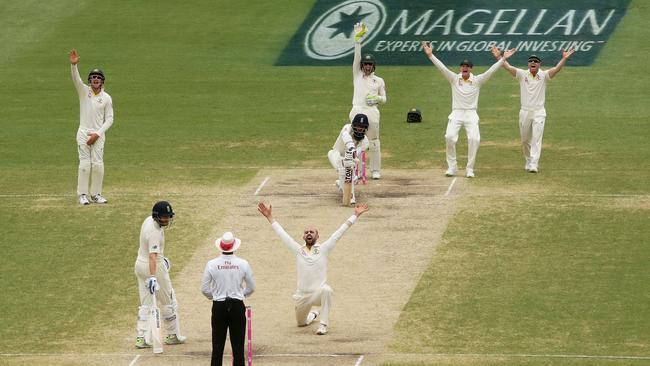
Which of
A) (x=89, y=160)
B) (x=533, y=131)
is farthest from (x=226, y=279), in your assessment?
(x=533, y=131)

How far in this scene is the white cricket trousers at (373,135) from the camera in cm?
3158

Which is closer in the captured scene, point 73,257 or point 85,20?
point 73,257

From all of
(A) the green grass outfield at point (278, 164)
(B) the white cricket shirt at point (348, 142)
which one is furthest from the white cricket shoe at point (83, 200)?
(B) the white cricket shirt at point (348, 142)

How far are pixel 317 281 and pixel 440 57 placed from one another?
20001mm

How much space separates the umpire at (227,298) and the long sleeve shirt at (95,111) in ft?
30.3

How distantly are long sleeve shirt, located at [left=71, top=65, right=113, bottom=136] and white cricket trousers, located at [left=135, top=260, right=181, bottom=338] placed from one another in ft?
25.0

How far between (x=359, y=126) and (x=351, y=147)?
1.47 feet

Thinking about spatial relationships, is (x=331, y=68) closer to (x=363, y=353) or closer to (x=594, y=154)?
(x=594, y=154)

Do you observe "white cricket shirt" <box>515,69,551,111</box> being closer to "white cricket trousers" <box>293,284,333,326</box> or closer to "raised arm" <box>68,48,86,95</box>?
"raised arm" <box>68,48,86,95</box>

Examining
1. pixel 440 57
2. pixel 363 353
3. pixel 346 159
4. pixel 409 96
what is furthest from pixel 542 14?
pixel 363 353

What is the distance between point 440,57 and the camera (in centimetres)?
4219

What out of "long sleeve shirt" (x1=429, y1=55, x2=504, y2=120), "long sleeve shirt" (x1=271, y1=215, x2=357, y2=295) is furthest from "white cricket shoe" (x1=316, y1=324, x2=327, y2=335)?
"long sleeve shirt" (x1=429, y1=55, x2=504, y2=120)

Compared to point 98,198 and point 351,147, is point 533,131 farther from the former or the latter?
point 98,198

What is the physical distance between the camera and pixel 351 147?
1166 inches
